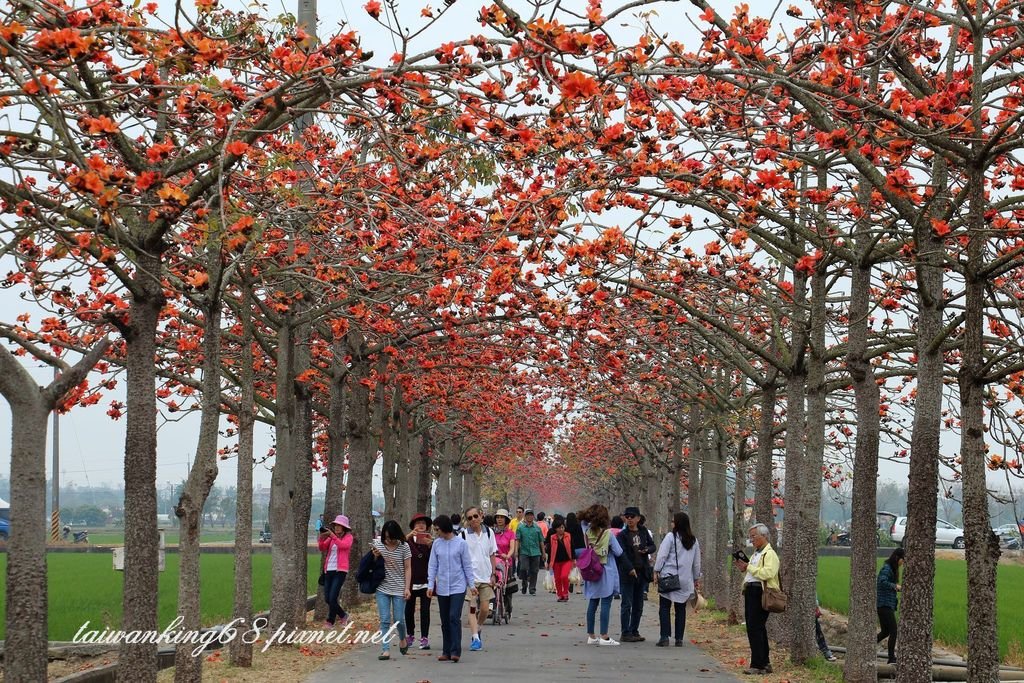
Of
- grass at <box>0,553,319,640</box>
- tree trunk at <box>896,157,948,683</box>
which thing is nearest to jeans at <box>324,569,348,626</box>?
grass at <box>0,553,319,640</box>

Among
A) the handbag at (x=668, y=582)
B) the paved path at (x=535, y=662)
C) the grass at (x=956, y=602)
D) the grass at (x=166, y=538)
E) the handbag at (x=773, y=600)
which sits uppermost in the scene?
the handbag at (x=773, y=600)

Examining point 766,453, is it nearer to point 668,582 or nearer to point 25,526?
point 668,582

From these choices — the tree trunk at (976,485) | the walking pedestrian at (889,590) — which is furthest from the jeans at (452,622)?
the tree trunk at (976,485)

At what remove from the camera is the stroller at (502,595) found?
61.5 ft

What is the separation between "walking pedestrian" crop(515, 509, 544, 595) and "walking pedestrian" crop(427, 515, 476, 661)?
10.1 meters

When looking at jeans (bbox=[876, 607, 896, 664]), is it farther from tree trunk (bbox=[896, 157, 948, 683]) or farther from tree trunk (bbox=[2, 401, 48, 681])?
tree trunk (bbox=[2, 401, 48, 681])

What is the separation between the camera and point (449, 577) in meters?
13.9

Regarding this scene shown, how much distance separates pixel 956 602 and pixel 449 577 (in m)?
15.5

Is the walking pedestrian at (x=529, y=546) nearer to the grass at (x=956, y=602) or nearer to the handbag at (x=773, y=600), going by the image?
the grass at (x=956, y=602)

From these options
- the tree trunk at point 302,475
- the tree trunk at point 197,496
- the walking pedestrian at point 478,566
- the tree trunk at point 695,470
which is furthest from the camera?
the tree trunk at point 695,470

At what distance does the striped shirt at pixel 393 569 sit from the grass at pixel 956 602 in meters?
5.52

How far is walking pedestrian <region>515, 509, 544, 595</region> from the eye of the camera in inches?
1000

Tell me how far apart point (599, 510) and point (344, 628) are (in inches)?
158

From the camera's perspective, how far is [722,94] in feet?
33.6
